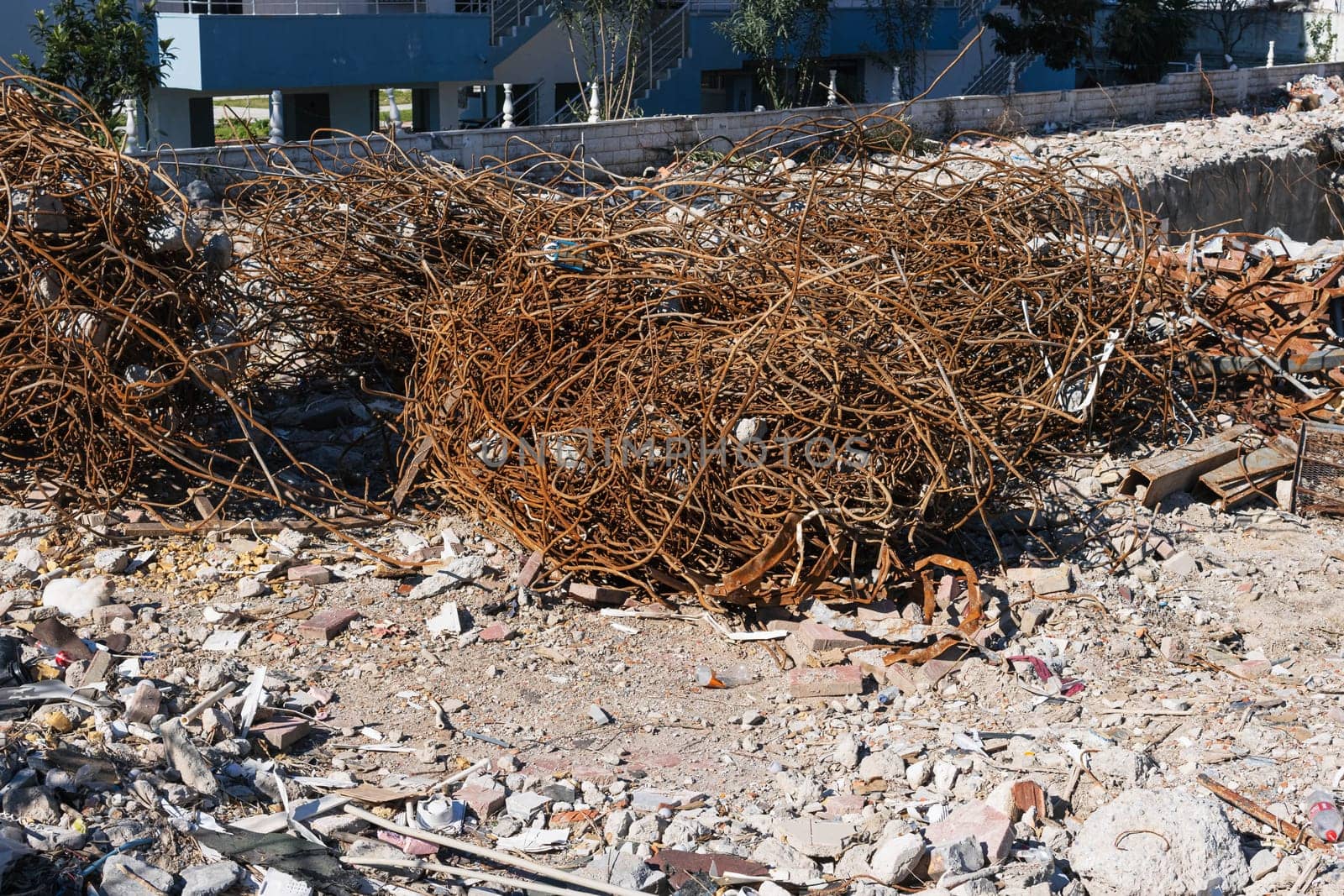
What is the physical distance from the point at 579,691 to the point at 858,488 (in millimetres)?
1315

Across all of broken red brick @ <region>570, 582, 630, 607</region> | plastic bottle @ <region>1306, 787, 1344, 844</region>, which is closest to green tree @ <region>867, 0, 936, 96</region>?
broken red brick @ <region>570, 582, 630, 607</region>

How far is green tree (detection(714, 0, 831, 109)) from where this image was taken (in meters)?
19.2

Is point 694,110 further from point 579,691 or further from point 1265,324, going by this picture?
point 579,691

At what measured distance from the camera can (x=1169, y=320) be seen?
6.80 metres

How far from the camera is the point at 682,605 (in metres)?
4.88

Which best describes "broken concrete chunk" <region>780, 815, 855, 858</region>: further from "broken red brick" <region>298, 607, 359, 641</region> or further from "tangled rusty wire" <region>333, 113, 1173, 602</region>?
"broken red brick" <region>298, 607, 359, 641</region>

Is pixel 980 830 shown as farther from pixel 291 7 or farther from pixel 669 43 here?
pixel 669 43

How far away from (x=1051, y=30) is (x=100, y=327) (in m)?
21.0

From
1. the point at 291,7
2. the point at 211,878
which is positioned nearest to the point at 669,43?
the point at 291,7

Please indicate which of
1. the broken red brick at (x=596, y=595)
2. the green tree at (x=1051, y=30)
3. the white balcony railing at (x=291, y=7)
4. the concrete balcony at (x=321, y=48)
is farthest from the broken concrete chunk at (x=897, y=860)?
the green tree at (x=1051, y=30)

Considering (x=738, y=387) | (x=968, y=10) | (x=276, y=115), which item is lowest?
(x=738, y=387)

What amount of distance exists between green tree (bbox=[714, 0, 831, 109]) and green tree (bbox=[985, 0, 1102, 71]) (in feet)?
12.2

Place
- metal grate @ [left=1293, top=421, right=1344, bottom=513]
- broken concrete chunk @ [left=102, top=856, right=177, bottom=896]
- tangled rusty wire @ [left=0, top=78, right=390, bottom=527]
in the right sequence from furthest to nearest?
metal grate @ [left=1293, top=421, right=1344, bottom=513]
tangled rusty wire @ [left=0, top=78, right=390, bottom=527]
broken concrete chunk @ [left=102, top=856, right=177, bottom=896]

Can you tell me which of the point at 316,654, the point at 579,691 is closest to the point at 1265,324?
the point at 579,691
